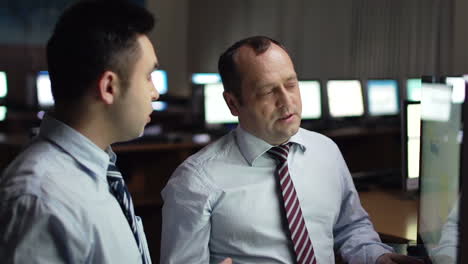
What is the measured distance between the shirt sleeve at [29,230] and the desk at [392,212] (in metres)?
1.71

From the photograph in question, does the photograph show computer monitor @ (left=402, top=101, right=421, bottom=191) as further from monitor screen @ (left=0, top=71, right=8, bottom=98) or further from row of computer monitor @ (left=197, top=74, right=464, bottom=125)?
monitor screen @ (left=0, top=71, right=8, bottom=98)

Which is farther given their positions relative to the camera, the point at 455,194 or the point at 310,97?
the point at 310,97

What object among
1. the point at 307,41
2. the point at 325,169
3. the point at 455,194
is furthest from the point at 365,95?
the point at 455,194

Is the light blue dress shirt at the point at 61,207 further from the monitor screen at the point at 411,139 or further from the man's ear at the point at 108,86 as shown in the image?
the monitor screen at the point at 411,139

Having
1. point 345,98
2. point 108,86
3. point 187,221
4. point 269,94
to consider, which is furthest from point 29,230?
point 345,98

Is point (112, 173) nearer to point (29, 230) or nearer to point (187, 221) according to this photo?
point (29, 230)

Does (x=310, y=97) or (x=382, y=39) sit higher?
(x=382, y=39)

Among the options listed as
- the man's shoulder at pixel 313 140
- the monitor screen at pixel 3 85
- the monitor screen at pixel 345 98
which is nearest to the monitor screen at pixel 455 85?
the man's shoulder at pixel 313 140

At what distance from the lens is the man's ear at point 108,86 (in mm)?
1143

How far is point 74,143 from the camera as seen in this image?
3.68 feet

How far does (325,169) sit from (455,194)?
0.81 m

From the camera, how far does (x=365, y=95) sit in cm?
564

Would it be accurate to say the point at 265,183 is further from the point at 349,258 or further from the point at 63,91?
the point at 63,91

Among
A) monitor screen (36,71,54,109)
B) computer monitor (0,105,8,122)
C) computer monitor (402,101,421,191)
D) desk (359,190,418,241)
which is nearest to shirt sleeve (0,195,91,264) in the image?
desk (359,190,418,241)
